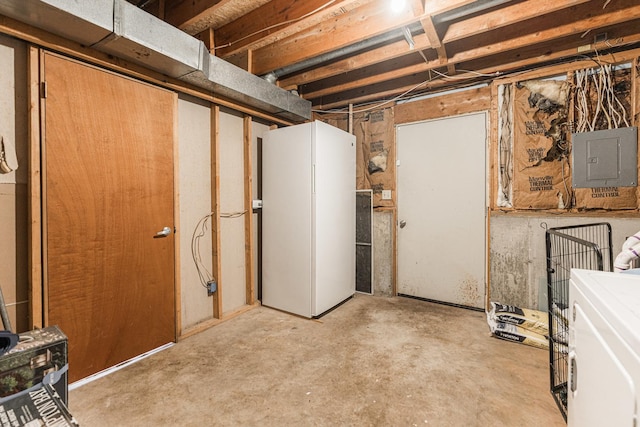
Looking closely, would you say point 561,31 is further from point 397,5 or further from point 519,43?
point 397,5

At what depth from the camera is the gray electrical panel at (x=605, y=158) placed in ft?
8.08

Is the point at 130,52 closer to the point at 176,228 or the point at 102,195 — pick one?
the point at 102,195

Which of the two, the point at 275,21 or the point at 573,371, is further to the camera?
the point at 275,21

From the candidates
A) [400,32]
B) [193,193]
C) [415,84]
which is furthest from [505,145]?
[193,193]

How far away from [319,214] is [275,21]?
5.51 ft

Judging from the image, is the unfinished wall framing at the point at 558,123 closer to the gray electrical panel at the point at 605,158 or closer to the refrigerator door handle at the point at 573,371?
the gray electrical panel at the point at 605,158

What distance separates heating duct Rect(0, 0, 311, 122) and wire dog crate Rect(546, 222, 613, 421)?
2626 mm

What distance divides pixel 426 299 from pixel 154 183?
3.03 metres

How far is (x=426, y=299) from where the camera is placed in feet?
11.4

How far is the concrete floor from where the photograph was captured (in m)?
1.65

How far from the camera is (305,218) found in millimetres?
2982

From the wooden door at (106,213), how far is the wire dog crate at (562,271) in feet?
8.79

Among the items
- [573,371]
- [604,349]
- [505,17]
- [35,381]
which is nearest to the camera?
[604,349]

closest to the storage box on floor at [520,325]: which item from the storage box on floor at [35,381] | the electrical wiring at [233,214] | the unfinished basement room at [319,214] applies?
the unfinished basement room at [319,214]
